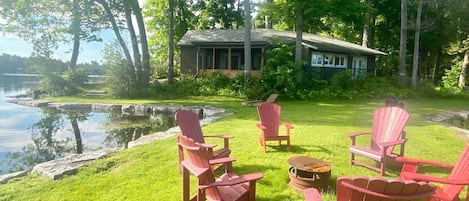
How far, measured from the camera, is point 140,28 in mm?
19750

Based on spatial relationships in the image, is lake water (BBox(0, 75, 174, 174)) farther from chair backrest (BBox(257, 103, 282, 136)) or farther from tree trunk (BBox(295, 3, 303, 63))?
tree trunk (BBox(295, 3, 303, 63))

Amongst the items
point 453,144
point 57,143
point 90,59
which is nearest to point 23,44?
point 90,59

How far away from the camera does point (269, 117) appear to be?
255 inches

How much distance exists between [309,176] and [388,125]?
1872 millimetres

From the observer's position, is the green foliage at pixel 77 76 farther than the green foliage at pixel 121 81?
Yes

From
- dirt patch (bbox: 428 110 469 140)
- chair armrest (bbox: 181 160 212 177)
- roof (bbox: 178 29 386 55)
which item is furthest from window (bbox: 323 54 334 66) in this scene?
chair armrest (bbox: 181 160 212 177)

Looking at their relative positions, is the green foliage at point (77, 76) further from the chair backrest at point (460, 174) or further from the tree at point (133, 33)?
the chair backrest at point (460, 174)

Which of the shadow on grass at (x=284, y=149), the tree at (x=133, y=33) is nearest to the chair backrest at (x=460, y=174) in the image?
the shadow on grass at (x=284, y=149)

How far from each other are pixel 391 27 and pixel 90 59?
2415 cm

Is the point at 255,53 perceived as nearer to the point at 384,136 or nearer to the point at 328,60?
the point at 328,60

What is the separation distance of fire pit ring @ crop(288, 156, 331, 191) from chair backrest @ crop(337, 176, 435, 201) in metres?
1.92

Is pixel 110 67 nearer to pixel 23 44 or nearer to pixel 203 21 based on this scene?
pixel 23 44

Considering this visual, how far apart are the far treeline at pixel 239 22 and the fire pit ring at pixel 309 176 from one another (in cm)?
1108

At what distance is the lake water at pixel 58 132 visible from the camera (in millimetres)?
7434
